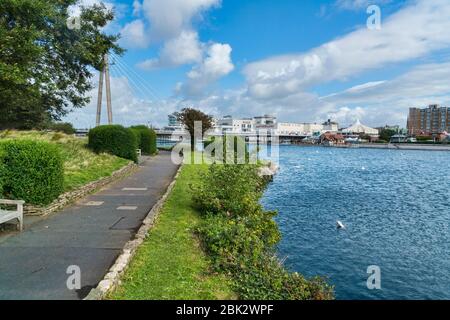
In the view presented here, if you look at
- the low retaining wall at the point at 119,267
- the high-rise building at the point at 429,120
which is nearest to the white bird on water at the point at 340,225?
the low retaining wall at the point at 119,267

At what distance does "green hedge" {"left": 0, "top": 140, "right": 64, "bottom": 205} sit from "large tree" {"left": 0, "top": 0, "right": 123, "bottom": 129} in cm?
471

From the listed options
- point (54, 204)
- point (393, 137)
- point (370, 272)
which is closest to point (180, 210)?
point (54, 204)

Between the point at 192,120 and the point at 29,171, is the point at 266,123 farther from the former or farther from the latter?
the point at 29,171

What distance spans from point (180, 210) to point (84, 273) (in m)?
5.45

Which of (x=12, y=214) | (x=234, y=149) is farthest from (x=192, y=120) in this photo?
(x=12, y=214)

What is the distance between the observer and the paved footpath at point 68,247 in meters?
5.87

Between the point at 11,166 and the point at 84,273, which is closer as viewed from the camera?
the point at 84,273

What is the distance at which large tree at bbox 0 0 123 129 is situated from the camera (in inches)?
576

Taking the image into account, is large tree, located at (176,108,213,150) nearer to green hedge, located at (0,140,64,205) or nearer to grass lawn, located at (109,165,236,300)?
green hedge, located at (0,140,64,205)

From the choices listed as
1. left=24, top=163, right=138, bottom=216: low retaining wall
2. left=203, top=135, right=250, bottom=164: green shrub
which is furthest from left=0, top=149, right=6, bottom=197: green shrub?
left=203, top=135, right=250, bottom=164: green shrub

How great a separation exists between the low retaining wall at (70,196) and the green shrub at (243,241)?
4434mm

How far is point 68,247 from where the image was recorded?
787 cm

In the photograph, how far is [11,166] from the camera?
10156 mm

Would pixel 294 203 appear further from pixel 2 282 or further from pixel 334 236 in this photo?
pixel 2 282
